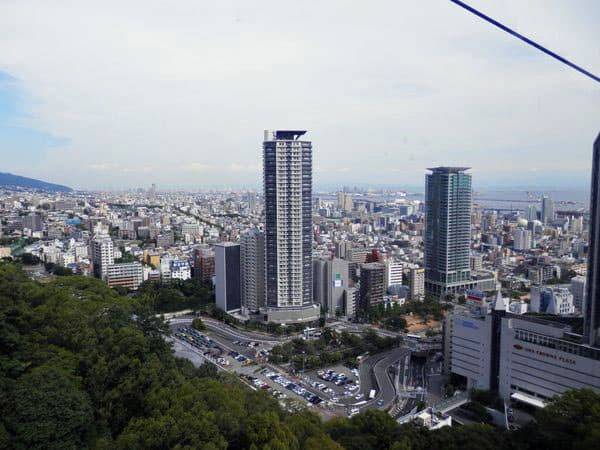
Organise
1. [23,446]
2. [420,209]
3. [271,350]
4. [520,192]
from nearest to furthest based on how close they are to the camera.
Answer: [23,446]
[271,350]
[420,209]
[520,192]

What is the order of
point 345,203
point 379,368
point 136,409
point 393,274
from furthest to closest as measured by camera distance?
point 345,203, point 393,274, point 379,368, point 136,409

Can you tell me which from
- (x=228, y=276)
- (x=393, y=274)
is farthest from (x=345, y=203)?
(x=228, y=276)

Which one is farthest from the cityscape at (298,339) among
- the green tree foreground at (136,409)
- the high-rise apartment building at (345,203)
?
the high-rise apartment building at (345,203)

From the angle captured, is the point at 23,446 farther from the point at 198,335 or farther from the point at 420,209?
the point at 420,209

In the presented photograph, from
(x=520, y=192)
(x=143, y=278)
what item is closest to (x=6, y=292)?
(x=143, y=278)

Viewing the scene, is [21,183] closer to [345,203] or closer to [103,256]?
[345,203]

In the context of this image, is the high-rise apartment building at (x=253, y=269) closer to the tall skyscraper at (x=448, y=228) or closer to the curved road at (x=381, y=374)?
the curved road at (x=381, y=374)

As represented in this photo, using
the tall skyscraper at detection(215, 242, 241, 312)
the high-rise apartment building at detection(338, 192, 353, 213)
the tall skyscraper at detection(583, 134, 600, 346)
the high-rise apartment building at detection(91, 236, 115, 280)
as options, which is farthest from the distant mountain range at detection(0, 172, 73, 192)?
the tall skyscraper at detection(583, 134, 600, 346)
